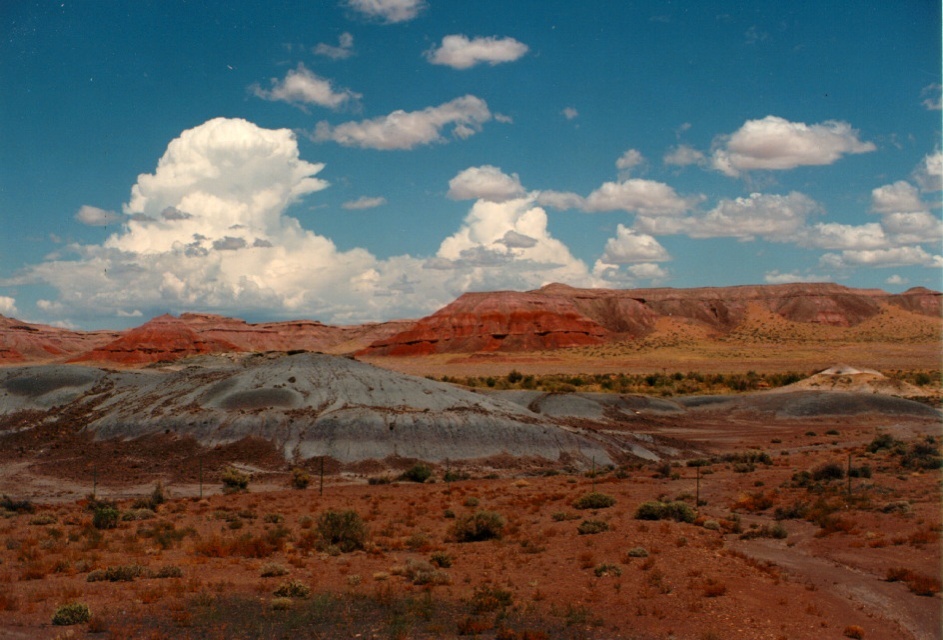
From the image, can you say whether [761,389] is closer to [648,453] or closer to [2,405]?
[648,453]

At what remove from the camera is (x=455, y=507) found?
29.4 metres

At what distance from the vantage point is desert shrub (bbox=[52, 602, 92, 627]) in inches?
551

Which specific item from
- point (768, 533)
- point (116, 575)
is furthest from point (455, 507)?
point (116, 575)

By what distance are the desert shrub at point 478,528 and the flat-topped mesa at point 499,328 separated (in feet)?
415

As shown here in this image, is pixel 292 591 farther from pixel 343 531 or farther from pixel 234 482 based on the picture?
pixel 234 482

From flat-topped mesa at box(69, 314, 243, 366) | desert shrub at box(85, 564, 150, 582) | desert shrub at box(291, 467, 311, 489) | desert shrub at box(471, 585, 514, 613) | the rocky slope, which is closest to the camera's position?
desert shrub at box(471, 585, 514, 613)

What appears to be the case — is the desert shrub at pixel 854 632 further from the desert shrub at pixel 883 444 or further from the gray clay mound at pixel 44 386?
the gray clay mound at pixel 44 386

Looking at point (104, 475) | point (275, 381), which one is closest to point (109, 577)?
point (104, 475)

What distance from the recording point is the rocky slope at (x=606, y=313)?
6161 inches

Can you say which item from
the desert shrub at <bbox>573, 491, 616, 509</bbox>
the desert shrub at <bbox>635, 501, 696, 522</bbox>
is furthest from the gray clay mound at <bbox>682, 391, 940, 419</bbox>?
the desert shrub at <bbox>635, 501, 696, 522</bbox>

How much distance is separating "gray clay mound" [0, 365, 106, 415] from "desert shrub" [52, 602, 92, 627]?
4697 centimetres

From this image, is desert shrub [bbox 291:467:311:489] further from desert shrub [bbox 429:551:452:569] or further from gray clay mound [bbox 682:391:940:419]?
gray clay mound [bbox 682:391:940:419]

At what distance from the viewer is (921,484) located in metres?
30.9

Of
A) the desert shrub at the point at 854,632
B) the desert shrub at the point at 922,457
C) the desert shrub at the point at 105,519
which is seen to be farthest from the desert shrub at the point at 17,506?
the desert shrub at the point at 922,457
